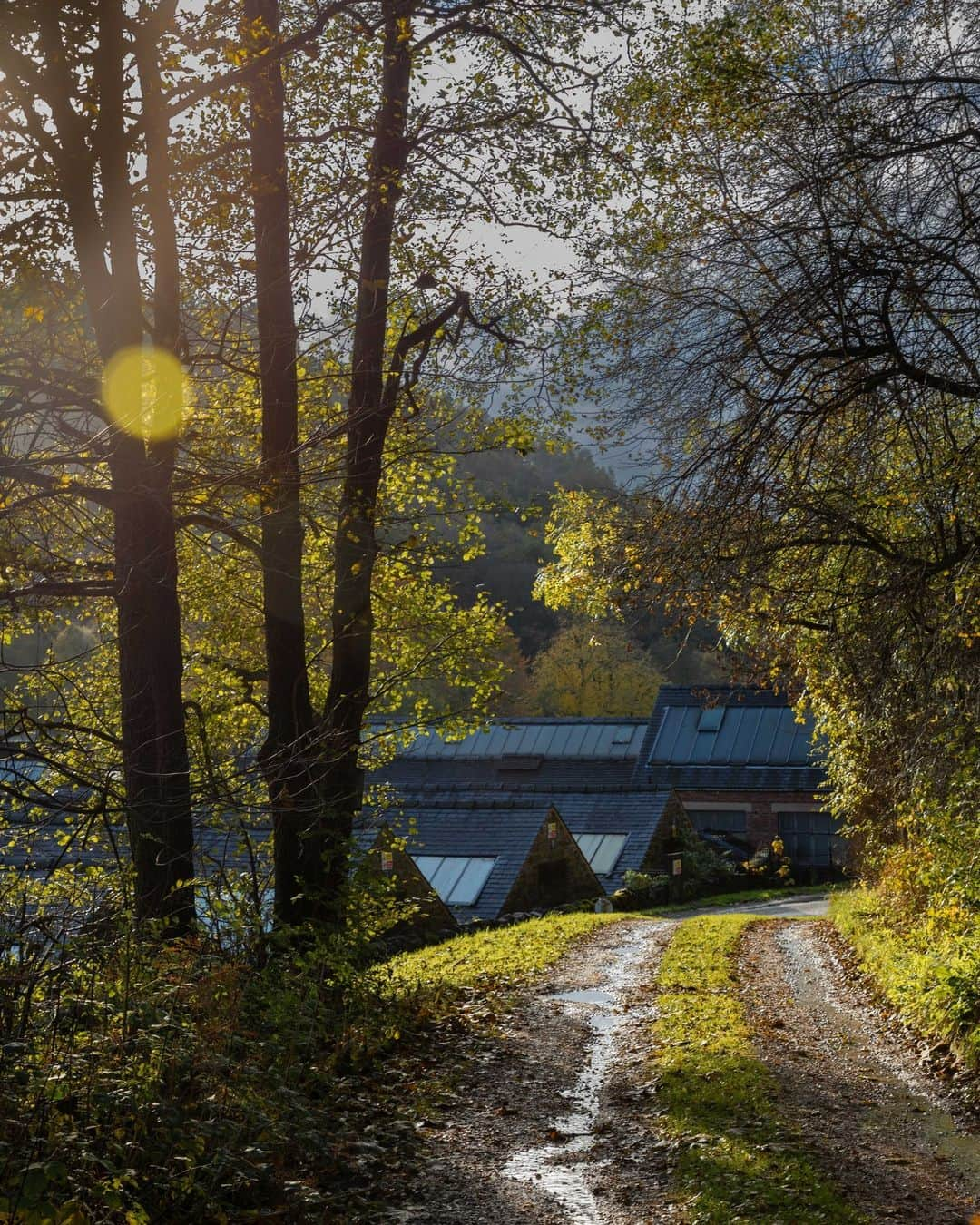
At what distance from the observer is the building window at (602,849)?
33.1 metres

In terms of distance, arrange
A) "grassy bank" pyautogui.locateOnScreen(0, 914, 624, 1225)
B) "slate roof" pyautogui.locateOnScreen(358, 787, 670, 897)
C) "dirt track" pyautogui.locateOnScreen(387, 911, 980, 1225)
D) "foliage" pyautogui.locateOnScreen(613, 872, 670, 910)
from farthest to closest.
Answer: "foliage" pyautogui.locateOnScreen(613, 872, 670, 910) → "slate roof" pyautogui.locateOnScreen(358, 787, 670, 897) → "dirt track" pyautogui.locateOnScreen(387, 911, 980, 1225) → "grassy bank" pyautogui.locateOnScreen(0, 914, 624, 1225)

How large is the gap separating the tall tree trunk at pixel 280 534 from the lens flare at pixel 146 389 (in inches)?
58.2

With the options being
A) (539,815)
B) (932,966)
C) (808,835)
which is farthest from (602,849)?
(932,966)

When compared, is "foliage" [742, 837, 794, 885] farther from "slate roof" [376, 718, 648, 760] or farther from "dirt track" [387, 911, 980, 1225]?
"dirt track" [387, 911, 980, 1225]

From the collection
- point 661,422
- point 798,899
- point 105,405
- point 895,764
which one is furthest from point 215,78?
point 798,899

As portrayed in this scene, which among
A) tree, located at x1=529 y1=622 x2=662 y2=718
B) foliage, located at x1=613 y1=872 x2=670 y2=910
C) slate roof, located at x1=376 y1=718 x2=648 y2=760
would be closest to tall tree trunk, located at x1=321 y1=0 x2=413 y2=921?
foliage, located at x1=613 y1=872 x2=670 y2=910

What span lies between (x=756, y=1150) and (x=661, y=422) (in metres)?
5.49

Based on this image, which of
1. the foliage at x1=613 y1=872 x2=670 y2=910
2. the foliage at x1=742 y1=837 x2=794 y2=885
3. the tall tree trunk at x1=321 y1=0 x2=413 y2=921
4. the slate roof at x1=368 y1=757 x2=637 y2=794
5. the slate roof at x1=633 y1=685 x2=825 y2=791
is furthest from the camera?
the slate roof at x1=368 y1=757 x2=637 y2=794

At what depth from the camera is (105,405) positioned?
26.3 ft

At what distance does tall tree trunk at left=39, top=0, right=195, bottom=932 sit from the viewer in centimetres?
888

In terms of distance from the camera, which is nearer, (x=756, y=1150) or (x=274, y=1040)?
(x=756, y=1150)

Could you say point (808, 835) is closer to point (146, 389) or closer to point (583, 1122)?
point (583, 1122)

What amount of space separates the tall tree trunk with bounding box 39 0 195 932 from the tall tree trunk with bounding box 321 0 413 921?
1781mm

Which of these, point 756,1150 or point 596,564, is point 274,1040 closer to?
point 756,1150
